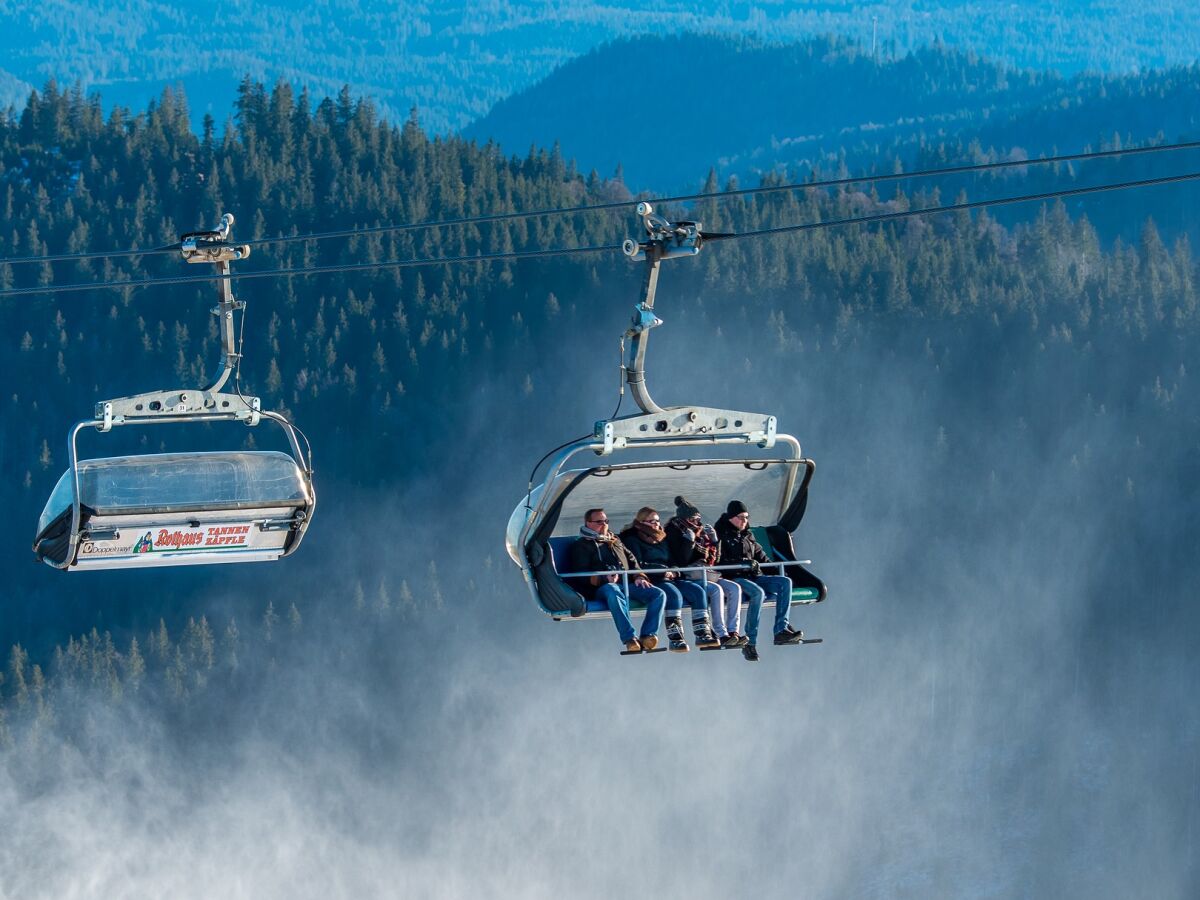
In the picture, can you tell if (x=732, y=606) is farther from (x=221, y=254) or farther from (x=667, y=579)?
(x=221, y=254)

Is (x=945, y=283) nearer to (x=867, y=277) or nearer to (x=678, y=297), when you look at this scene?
(x=867, y=277)

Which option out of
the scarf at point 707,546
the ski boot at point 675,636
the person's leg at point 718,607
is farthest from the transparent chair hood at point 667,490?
the ski boot at point 675,636

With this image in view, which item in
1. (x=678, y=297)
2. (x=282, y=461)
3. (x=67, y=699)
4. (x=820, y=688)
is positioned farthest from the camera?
(x=678, y=297)

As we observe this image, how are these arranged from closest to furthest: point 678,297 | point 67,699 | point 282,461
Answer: point 282,461 < point 67,699 < point 678,297

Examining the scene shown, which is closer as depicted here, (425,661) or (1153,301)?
(425,661)

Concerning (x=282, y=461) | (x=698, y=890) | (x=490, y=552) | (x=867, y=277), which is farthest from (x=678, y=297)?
(x=282, y=461)

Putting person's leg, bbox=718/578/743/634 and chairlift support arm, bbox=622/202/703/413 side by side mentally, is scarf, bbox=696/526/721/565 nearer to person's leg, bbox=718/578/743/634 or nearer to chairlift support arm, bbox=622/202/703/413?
person's leg, bbox=718/578/743/634

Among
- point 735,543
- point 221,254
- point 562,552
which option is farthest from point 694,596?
point 221,254

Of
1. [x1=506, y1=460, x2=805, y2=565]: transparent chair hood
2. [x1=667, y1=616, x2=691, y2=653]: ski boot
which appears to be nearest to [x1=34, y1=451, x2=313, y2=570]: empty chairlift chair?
[x1=506, y1=460, x2=805, y2=565]: transparent chair hood
